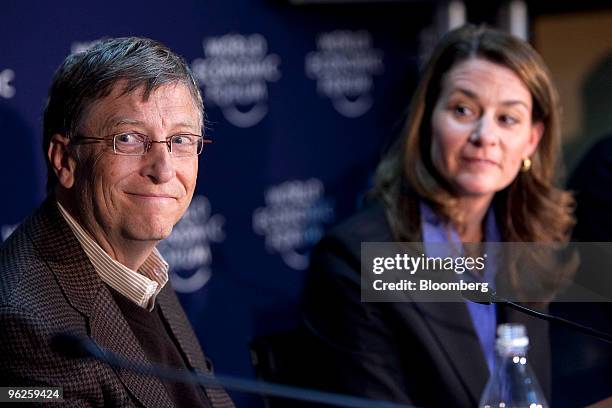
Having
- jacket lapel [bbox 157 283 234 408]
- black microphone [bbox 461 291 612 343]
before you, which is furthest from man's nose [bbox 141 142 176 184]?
black microphone [bbox 461 291 612 343]

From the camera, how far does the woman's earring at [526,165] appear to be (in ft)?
7.69

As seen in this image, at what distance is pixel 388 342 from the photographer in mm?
2072

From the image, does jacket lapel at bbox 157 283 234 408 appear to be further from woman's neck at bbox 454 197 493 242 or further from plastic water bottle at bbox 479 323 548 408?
woman's neck at bbox 454 197 493 242

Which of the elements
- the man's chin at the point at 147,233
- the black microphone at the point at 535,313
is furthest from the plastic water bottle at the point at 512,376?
the man's chin at the point at 147,233

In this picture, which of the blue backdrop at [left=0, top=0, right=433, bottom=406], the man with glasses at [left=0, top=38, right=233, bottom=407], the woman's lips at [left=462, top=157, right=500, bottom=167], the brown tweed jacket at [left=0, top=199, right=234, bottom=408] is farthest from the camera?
the blue backdrop at [left=0, top=0, right=433, bottom=406]

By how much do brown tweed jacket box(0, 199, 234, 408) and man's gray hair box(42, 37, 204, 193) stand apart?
6.0 inches

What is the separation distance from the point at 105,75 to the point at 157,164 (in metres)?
0.16

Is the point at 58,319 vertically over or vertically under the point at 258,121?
under

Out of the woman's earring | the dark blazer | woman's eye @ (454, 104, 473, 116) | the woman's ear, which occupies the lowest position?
the dark blazer

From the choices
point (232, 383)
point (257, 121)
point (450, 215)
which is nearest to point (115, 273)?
point (232, 383)

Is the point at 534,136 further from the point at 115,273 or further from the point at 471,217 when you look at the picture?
the point at 115,273

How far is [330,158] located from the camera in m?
3.05

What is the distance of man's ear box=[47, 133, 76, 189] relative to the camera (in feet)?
5.09

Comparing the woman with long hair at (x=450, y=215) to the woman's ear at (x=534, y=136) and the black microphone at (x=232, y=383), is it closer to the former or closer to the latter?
the woman's ear at (x=534, y=136)
